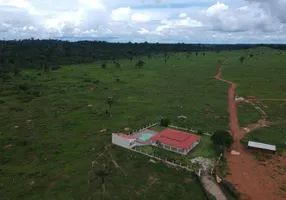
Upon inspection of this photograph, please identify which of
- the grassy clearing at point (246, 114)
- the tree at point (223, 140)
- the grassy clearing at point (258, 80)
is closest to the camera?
the tree at point (223, 140)

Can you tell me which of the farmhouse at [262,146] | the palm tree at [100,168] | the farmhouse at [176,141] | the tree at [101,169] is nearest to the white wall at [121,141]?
the tree at [101,169]

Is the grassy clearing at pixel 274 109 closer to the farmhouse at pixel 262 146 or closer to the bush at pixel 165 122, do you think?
the farmhouse at pixel 262 146

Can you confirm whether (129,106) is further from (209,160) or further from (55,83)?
(55,83)

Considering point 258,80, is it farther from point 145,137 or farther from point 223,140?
point 145,137

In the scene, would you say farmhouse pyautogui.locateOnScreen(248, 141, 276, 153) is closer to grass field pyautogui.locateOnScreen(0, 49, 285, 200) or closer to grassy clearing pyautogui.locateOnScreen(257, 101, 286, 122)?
grass field pyautogui.locateOnScreen(0, 49, 285, 200)

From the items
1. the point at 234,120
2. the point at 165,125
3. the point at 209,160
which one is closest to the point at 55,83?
the point at 165,125
